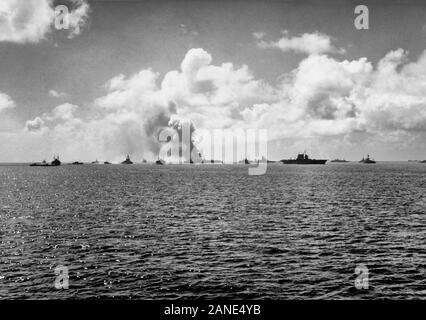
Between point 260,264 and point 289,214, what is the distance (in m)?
29.6

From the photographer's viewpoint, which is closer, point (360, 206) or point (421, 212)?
point (421, 212)

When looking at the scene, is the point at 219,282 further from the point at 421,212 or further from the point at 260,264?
the point at 421,212

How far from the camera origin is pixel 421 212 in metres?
65.1

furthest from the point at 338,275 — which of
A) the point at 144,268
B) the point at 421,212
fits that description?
the point at 421,212

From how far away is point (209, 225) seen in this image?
5331 cm
